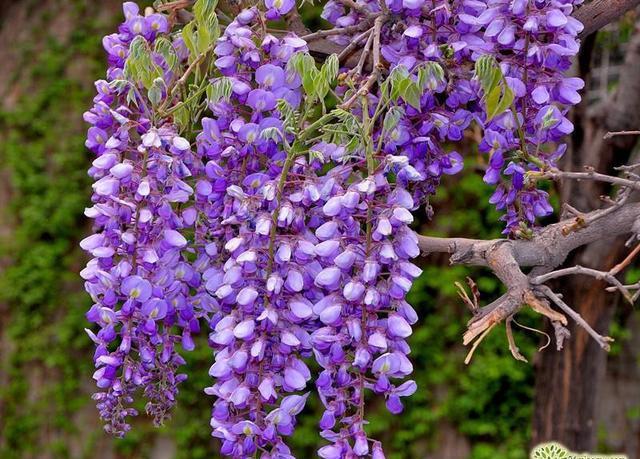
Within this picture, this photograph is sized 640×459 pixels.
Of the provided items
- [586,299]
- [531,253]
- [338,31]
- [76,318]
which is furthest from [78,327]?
[531,253]

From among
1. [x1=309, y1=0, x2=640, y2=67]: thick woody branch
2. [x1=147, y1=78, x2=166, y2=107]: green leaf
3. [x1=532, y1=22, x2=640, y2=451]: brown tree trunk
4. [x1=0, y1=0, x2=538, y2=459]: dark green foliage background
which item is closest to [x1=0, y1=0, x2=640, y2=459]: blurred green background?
[x1=0, y1=0, x2=538, y2=459]: dark green foliage background

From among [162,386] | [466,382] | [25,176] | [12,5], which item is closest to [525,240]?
[162,386]

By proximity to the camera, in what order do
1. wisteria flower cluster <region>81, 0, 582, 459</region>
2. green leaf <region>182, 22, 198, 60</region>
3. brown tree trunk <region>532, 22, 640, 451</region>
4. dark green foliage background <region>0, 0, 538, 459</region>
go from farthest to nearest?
dark green foliage background <region>0, 0, 538, 459</region>
brown tree trunk <region>532, 22, 640, 451</region>
green leaf <region>182, 22, 198, 60</region>
wisteria flower cluster <region>81, 0, 582, 459</region>

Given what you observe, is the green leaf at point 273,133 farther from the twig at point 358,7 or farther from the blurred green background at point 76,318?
the blurred green background at point 76,318

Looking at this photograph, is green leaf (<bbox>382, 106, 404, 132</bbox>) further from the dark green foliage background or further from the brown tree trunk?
the dark green foliage background

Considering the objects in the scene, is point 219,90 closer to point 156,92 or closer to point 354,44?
point 156,92

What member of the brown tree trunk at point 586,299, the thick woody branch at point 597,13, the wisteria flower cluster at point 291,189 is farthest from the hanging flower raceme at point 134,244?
the brown tree trunk at point 586,299
